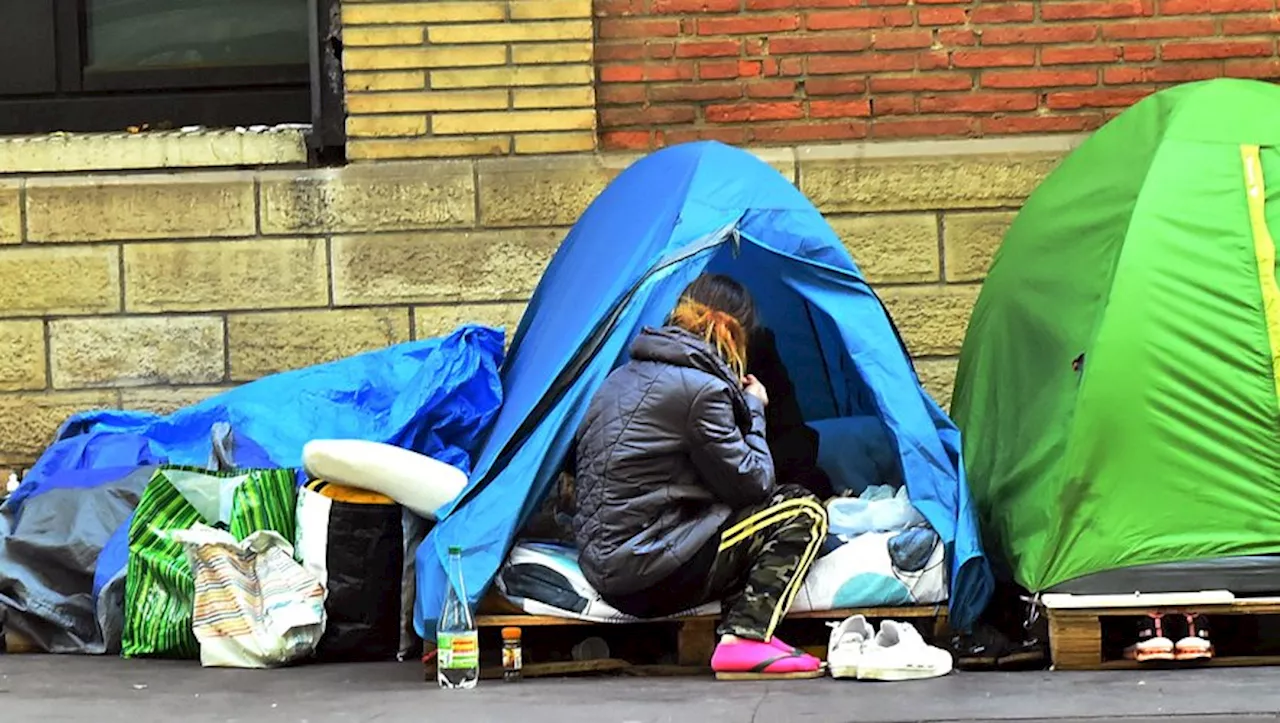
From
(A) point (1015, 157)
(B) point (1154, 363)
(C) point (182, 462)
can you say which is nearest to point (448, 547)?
(C) point (182, 462)

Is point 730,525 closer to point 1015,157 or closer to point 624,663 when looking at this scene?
point 624,663

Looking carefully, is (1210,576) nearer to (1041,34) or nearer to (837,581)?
(837,581)

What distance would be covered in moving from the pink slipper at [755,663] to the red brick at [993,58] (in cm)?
316

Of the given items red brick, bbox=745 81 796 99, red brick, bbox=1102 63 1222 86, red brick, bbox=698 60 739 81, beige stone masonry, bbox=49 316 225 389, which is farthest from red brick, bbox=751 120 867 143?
beige stone masonry, bbox=49 316 225 389

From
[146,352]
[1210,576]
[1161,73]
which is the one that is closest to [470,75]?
[146,352]

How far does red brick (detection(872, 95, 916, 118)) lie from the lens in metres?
7.59

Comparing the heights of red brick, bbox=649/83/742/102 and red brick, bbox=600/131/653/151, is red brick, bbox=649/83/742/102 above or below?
above

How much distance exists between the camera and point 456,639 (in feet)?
17.5

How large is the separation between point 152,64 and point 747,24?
264cm

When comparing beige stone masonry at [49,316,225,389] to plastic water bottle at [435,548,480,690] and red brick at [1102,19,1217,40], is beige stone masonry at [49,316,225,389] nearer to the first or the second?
plastic water bottle at [435,548,480,690]

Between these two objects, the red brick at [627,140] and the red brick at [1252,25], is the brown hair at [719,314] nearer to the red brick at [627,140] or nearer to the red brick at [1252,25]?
the red brick at [627,140]

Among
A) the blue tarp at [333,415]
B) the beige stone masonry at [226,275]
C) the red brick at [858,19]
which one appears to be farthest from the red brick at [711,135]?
the beige stone masonry at [226,275]

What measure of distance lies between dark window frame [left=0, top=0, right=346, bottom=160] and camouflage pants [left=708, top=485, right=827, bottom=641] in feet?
11.2

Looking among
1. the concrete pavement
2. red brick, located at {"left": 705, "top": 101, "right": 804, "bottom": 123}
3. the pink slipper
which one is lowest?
the concrete pavement
